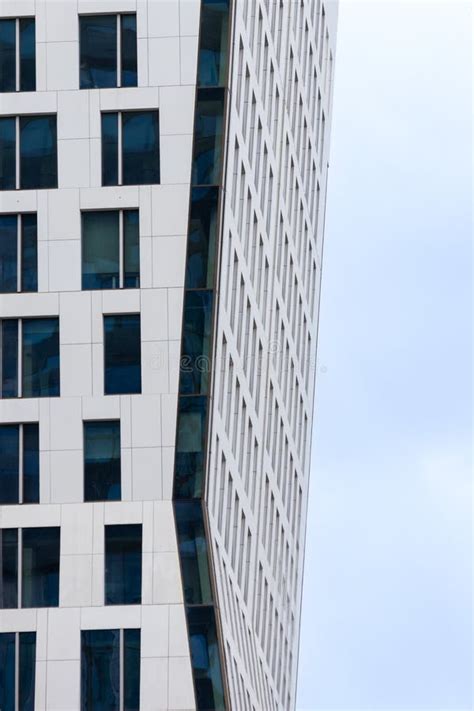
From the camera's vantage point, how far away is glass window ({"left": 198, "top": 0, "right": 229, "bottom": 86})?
64125 millimetres

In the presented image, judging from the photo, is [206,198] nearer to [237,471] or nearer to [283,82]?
[237,471]

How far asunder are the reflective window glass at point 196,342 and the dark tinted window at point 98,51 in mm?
7804

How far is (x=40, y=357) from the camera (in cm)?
6309

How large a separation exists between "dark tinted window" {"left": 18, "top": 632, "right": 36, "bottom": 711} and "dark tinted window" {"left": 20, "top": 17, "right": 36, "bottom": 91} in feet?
58.4

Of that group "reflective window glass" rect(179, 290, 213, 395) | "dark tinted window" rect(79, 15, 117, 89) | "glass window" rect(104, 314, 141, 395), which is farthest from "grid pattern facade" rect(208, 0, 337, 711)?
"dark tinted window" rect(79, 15, 117, 89)

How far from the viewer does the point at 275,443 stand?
272ft

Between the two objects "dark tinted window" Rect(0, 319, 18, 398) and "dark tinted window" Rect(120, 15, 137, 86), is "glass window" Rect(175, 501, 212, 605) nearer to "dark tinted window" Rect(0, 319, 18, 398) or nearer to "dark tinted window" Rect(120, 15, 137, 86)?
"dark tinted window" Rect(0, 319, 18, 398)

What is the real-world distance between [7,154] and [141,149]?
14.4ft

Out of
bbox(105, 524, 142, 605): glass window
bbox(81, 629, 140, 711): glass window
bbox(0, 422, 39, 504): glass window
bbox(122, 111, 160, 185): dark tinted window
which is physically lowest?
bbox(81, 629, 140, 711): glass window

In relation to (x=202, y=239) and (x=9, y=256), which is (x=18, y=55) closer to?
(x=9, y=256)

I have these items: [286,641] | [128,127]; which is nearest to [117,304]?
[128,127]

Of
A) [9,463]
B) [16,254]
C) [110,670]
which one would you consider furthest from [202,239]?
[110,670]

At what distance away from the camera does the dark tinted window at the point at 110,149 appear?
6412cm

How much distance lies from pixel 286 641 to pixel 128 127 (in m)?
33.5
